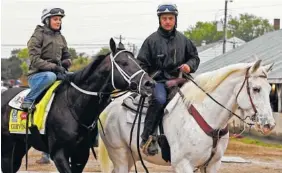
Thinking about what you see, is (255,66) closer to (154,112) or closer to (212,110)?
(212,110)

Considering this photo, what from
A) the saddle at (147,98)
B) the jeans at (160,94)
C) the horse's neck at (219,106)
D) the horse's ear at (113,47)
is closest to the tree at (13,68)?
the saddle at (147,98)

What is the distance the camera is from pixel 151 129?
855cm

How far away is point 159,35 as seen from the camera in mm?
8883

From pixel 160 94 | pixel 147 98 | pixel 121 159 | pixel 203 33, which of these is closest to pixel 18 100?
pixel 121 159

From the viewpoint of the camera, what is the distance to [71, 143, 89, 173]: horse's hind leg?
8703 mm

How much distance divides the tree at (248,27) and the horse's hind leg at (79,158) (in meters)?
108

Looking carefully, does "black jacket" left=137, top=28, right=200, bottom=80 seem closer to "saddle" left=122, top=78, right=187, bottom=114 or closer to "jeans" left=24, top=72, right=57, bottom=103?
"saddle" left=122, top=78, right=187, bottom=114

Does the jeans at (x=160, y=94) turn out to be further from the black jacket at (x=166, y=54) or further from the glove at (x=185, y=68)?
the glove at (x=185, y=68)

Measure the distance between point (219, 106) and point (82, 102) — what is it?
1719mm

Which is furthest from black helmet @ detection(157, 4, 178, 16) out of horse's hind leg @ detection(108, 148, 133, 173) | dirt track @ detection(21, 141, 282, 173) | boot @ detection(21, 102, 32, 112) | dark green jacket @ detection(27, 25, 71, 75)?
dirt track @ detection(21, 141, 282, 173)

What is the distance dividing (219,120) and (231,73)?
585 millimetres

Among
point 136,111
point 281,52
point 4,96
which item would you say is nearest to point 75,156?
point 136,111

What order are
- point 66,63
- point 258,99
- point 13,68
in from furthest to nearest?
point 13,68, point 66,63, point 258,99

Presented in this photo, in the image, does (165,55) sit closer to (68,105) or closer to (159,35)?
(159,35)
